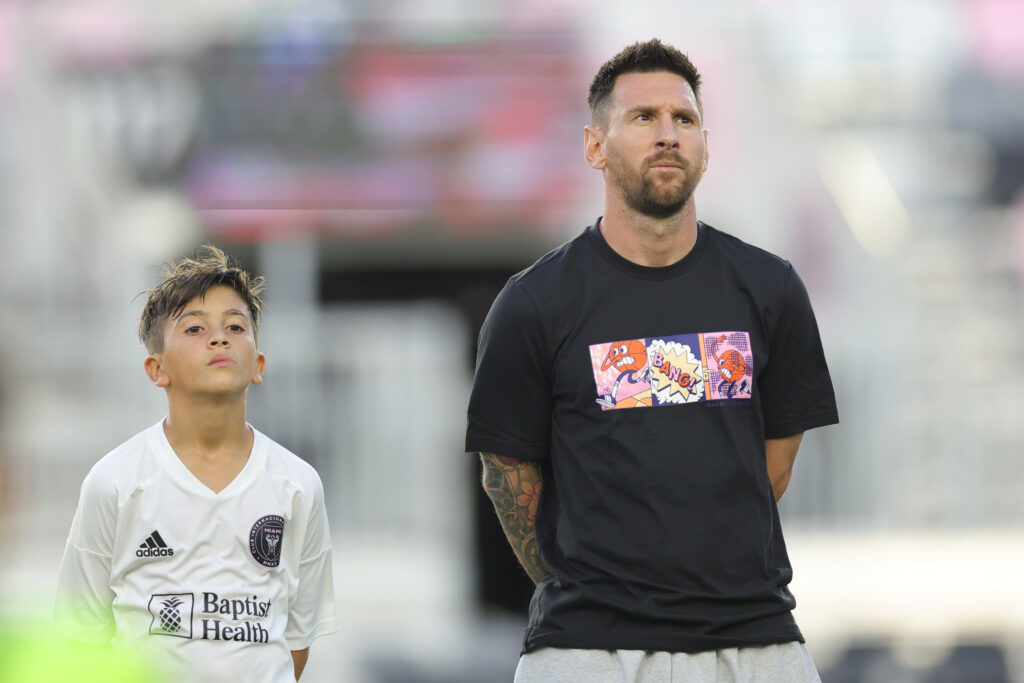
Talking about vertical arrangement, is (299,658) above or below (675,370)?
below

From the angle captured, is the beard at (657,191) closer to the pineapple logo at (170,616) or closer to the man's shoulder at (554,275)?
the man's shoulder at (554,275)

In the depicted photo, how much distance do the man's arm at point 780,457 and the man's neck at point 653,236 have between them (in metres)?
0.49

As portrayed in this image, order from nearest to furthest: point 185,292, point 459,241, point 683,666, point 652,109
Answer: point 683,666
point 652,109
point 185,292
point 459,241

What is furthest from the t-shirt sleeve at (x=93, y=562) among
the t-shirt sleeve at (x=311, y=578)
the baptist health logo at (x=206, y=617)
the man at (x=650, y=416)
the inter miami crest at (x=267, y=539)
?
the man at (x=650, y=416)

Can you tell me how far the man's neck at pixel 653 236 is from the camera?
10.6 ft

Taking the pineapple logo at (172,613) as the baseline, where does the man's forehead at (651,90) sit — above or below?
above

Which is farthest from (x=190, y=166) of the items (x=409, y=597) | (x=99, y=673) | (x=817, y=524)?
(x=99, y=673)

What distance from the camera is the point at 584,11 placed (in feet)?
33.6

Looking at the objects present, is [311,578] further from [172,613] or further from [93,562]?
[93,562]

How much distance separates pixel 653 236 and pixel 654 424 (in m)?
0.44

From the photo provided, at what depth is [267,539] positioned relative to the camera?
334 centimetres

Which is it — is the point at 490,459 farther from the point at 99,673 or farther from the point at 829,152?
the point at 829,152

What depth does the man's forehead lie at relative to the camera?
3.24 m

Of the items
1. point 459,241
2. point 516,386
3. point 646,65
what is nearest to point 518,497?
point 516,386
